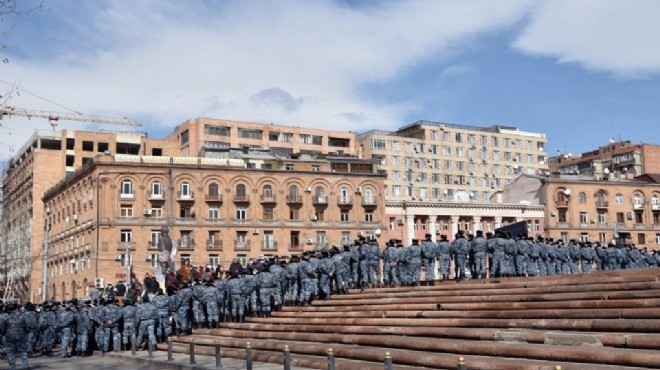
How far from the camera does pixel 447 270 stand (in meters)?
27.0

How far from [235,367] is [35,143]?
276ft

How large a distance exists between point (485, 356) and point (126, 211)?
5200cm

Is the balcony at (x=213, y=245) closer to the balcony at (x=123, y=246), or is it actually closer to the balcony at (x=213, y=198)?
the balcony at (x=213, y=198)

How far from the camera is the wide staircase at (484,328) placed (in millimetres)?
13742

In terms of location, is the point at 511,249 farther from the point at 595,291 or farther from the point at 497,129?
the point at 497,129

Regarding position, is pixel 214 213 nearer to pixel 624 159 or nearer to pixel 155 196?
pixel 155 196

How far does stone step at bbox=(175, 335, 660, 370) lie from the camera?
12.7 meters

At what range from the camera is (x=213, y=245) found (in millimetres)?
64125

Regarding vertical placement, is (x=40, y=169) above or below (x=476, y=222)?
above

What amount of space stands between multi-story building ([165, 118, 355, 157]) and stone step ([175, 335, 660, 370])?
216 ft

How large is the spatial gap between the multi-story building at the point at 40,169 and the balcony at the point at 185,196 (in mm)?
23039

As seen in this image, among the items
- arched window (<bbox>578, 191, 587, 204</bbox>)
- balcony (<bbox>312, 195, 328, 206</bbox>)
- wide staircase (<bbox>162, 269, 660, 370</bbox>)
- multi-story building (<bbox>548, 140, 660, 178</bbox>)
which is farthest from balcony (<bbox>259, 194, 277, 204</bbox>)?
multi-story building (<bbox>548, 140, 660, 178</bbox>)

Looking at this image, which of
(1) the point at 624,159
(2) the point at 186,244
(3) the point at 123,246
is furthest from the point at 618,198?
(3) the point at 123,246

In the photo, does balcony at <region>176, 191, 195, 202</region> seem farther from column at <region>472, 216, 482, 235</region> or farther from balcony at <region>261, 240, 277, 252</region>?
column at <region>472, 216, 482, 235</region>
